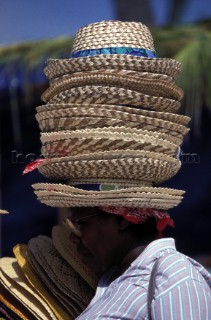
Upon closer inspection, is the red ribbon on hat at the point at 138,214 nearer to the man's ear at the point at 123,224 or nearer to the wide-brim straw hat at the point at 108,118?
the man's ear at the point at 123,224

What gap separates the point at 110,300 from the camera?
199cm

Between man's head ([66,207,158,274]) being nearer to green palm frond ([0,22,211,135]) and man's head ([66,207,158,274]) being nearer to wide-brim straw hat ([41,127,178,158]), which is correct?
wide-brim straw hat ([41,127,178,158])

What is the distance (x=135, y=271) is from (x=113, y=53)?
723 mm

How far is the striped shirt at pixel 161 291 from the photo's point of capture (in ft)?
6.05

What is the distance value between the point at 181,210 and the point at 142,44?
3.73 metres

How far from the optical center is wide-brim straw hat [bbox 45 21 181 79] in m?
2.25

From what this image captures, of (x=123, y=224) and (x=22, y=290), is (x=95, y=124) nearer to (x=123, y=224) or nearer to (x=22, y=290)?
(x=123, y=224)

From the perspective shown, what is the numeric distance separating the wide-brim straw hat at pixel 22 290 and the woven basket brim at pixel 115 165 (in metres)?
0.41

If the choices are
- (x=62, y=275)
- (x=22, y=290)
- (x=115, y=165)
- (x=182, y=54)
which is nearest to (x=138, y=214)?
(x=115, y=165)

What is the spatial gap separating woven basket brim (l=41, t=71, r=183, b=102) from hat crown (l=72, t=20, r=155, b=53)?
0.13m

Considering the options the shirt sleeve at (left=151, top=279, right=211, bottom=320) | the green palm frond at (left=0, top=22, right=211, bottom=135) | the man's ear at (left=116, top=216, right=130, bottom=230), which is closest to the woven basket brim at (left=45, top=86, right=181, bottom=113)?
the man's ear at (left=116, top=216, right=130, bottom=230)

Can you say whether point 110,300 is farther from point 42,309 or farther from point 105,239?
point 42,309

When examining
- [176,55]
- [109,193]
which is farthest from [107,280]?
[176,55]

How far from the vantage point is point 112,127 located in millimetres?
2188
